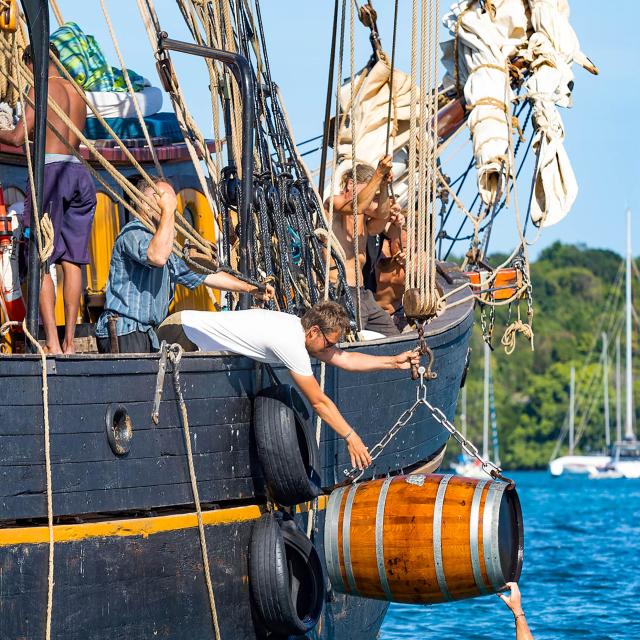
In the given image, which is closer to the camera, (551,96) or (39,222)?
(39,222)

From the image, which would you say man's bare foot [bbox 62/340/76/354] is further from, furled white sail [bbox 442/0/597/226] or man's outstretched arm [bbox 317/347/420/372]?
furled white sail [bbox 442/0/597/226]

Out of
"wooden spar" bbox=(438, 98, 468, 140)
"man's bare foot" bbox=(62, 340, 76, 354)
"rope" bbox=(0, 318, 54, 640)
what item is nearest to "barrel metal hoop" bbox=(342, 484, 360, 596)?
"rope" bbox=(0, 318, 54, 640)

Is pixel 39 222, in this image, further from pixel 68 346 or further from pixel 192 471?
pixel 192 471

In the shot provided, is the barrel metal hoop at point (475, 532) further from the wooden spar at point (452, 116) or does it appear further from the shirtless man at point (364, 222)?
the wooden spar at point (452, 116)

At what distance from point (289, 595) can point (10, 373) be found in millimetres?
1766

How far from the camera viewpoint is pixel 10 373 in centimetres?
636

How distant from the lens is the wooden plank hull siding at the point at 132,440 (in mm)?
6367

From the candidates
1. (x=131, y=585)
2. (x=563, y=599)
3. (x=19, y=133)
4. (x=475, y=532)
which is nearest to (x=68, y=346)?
(x=19, y=133)

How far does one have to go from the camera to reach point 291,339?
6.86m

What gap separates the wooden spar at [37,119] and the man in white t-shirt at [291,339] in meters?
0.77

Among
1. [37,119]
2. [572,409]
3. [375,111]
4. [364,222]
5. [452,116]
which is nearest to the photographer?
[37,119]

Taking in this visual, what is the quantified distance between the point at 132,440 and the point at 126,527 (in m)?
0.39

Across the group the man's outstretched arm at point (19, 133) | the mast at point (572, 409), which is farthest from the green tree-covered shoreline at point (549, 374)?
the man's outstretched arm at point (19, 133)

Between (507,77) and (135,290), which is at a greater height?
(507,77)
